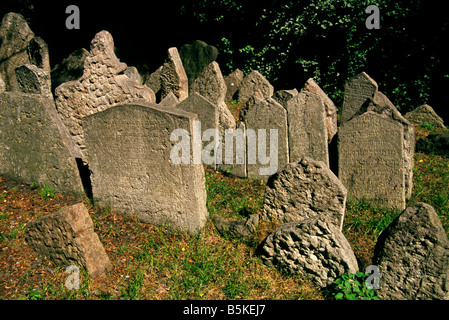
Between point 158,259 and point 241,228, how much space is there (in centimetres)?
105

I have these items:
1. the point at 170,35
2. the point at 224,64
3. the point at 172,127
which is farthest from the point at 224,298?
the point at 170,35

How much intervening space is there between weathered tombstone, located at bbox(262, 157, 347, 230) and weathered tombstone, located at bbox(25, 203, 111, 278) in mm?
2037

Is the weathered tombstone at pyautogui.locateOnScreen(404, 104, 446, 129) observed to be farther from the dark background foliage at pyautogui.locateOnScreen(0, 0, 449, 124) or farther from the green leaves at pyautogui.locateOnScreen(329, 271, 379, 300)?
the green leaves at pyautogui.locateOnScreen(329, 271, 379, 300)

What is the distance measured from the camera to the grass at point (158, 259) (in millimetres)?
3660

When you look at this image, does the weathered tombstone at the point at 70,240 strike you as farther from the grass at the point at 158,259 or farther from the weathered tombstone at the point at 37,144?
the weathered tombstone at the point at 37,144

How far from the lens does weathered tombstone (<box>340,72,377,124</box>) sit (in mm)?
7840

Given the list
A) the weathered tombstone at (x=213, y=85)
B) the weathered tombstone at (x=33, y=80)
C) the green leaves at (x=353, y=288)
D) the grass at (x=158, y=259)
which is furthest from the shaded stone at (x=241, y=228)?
the weathered tombstone at (x=33, y=80)

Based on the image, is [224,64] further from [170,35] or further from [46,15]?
[46,15]

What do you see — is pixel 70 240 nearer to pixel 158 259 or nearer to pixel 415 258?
pixel 158 259

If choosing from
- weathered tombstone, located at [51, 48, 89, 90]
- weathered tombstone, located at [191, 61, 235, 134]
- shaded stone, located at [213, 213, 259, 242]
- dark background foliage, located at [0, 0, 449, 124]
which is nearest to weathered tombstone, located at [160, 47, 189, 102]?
weathered tombstone, located at [191, 61, 235, 134]

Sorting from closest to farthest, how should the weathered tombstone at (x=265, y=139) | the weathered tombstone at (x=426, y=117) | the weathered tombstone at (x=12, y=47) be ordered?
the weathered tombstone at (x=265, y=139) → the weathered tombstone at (x=12, y=47) → the weathered tombstone at (x=426, y=117)

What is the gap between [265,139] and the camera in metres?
6.16

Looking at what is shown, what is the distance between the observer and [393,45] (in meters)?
11.1

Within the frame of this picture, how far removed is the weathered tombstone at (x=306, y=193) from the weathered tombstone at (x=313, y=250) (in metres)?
0.45
